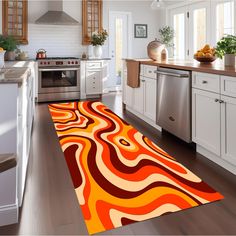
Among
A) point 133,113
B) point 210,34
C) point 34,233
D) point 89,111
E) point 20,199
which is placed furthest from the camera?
point 210,34

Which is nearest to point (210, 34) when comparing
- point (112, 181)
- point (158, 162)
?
point (158, 162)

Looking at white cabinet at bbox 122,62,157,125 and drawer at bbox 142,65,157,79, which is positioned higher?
drawer at bbox 142,65,157,79

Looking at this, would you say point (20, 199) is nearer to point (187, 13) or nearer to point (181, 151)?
point (181, 151)

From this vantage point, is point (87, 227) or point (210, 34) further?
point (210, 34)

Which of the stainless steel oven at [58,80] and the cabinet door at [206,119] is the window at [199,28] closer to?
the stainless steel oven at [58,80]

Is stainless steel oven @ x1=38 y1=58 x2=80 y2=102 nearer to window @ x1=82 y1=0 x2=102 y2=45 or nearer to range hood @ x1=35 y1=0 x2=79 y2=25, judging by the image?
range hood @ x1=35 y1=0 x2=79 y2=25

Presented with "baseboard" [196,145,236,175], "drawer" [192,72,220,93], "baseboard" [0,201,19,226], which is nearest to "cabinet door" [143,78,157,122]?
"drawer" [192,72,220,93]

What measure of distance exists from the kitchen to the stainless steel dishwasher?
0.01 m

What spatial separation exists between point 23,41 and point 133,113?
339 cm

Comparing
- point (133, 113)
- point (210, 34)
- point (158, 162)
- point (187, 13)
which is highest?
point (187, 13)

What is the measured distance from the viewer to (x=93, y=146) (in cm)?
336

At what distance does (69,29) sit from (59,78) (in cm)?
143

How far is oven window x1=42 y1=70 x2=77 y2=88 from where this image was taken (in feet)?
20.6

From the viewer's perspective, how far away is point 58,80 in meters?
6.41
